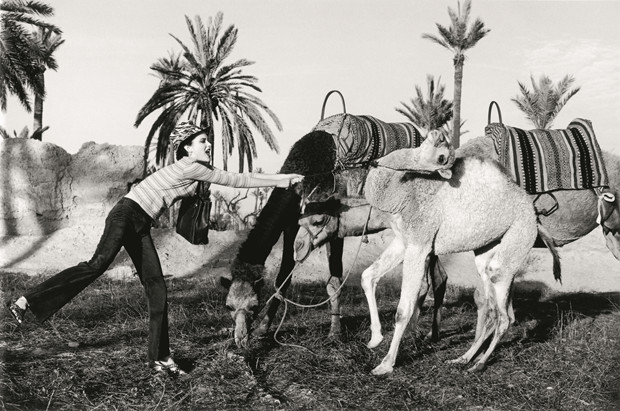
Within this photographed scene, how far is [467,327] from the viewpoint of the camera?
7.73 meters

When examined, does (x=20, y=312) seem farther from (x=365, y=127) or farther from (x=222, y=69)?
(x=222, y=69)

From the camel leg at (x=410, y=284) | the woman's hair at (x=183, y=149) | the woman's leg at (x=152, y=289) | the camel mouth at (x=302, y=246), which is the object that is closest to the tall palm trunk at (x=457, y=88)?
the camel mouth at (x=302, y=246)

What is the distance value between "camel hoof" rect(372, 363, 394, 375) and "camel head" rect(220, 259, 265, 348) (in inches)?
46.9

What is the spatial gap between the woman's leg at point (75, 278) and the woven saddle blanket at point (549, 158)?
379 centimetres

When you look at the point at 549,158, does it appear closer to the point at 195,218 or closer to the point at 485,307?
the point at 485,307

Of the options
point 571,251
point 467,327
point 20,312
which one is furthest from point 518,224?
point 571,251

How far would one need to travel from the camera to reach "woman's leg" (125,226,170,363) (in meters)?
5.35

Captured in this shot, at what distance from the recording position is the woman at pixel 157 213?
5191mm

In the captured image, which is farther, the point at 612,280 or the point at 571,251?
the point at 571,251

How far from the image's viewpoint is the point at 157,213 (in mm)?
5457

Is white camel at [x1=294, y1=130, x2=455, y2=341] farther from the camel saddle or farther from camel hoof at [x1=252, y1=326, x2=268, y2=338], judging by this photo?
the camel saddle

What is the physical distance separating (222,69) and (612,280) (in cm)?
1402

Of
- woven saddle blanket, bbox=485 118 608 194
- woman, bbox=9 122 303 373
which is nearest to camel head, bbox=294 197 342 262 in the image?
woman, bbox=9 122 303 373

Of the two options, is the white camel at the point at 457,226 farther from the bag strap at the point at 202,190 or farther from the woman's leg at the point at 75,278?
the woman's leg at the point at 75,278
